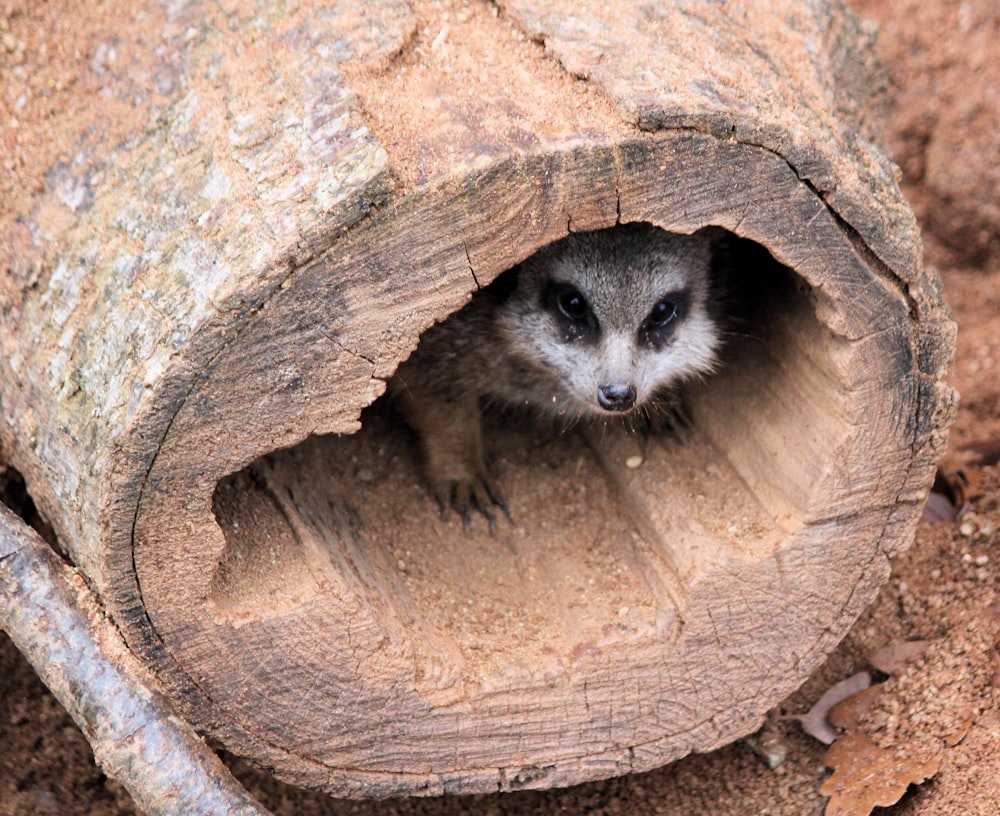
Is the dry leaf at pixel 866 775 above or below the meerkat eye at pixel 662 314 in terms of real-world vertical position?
below

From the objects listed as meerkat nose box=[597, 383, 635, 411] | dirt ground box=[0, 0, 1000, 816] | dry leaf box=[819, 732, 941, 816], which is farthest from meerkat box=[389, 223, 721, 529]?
dry leaf box=[819, 732, 941, 816]

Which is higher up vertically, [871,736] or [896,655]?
[896,655]

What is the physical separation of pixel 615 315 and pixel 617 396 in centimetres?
26

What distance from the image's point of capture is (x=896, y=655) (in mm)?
2982

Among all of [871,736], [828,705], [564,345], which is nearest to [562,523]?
[564,345]

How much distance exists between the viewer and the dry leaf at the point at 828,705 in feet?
9.56

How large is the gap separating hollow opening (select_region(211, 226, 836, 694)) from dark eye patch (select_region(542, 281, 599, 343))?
38 cm

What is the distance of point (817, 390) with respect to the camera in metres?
2.59

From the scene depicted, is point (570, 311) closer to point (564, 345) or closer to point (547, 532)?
point (564, 345)

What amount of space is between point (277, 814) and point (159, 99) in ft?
5.77

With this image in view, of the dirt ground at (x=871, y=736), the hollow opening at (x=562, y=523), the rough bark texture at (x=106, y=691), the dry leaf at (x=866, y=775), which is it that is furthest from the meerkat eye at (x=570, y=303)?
the rough bark texture at (x=106, y=691)

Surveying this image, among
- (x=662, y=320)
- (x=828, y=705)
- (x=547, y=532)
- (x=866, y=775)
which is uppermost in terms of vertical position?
(x=662, y=320)

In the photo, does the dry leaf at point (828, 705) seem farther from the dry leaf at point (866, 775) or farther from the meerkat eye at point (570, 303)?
the meerkat eye at point (570, 303)

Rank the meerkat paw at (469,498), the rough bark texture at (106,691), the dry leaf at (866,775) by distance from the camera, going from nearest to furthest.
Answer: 1. the rough bark texture at (106,691)
2. the dry leaf at (866,775)
3. the meerkat paw at (469,498)
